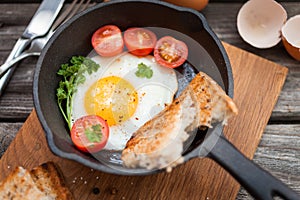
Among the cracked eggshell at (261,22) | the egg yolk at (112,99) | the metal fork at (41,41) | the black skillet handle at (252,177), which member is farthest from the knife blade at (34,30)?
the black skillet handle at (252,177)

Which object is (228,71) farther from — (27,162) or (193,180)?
(27,162)

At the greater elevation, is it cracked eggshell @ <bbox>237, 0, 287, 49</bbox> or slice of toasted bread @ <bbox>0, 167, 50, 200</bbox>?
cracked eggshell @ <bbox>237, 0, 287, 49</bbox>

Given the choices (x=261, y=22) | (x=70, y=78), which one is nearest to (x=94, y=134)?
(x=70, y=78)

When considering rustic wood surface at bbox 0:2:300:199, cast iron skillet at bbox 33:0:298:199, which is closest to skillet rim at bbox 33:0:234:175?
cast iron skillet at bbox 33:0:298:199

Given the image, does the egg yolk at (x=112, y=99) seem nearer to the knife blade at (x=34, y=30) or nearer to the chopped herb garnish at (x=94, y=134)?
the chopped herb garnish at (x=94, y=134)

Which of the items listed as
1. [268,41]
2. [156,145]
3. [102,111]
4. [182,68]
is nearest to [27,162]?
[102,111]

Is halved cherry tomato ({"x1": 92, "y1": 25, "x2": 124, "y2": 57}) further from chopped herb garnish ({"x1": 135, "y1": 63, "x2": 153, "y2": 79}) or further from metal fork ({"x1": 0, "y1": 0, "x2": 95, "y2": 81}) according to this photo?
metal fork ({"x1": 0, "y1": 0, "x2": 95, "y2": 81})

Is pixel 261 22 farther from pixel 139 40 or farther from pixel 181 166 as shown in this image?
pixel 181 166
